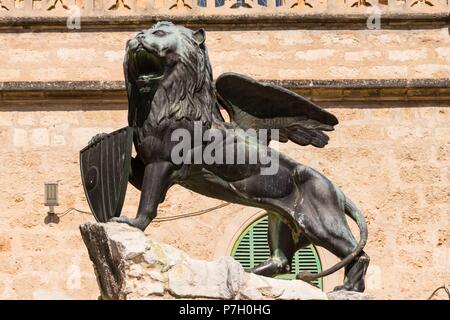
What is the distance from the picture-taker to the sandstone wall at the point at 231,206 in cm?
1714

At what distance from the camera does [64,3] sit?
18.2 metres

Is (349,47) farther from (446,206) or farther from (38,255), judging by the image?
(38,255)

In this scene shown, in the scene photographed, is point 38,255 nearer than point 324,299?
No

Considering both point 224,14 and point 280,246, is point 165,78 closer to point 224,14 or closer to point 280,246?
point 280,246

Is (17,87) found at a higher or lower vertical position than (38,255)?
higher

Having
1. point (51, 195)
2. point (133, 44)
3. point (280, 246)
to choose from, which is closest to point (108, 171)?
point (133, 44)

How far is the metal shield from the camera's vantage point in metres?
10.5

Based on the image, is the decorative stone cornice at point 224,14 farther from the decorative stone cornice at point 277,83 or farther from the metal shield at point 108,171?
the metal shield at point 108,171

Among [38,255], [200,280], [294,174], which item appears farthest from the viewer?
[38,255]

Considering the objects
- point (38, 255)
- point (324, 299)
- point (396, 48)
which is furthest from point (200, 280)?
point (396, 48)

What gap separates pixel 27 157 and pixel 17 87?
0.73m

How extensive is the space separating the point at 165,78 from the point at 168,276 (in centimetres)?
136

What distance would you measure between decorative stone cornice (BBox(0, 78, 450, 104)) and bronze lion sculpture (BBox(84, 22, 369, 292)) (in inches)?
263

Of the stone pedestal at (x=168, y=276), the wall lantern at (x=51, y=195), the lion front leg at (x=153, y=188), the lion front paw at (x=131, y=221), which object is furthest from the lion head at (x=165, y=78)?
the wall lantern at (x=51, y=195)
